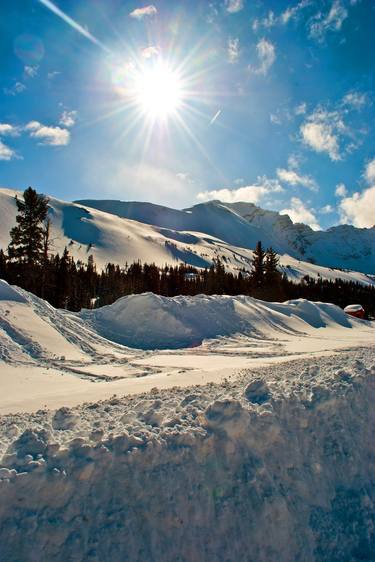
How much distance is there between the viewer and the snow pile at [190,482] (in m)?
4.00

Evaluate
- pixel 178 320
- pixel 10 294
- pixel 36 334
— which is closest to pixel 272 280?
pixel 178 320

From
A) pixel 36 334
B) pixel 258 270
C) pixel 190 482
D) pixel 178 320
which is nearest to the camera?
pixel 190 482

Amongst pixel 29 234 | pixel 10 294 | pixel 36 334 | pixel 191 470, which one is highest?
pixel 29 234

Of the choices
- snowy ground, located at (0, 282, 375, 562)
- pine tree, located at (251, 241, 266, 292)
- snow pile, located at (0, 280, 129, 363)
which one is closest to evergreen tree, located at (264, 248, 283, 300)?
pine tree, located at (251, 241, 266, 292)

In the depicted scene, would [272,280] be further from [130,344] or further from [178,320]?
[130,344]

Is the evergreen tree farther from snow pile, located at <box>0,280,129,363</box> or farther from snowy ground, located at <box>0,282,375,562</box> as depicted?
snowy ground, located at <box>0,282,375,562</box>

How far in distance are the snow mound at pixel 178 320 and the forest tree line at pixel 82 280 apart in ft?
51.2

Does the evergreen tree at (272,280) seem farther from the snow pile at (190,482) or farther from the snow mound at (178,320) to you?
the snow pile at (190,482)

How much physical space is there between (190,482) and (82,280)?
6193 cm

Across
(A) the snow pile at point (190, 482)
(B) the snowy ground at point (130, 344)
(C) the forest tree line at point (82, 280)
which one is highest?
(C) the forest tree line at point (82, 280)

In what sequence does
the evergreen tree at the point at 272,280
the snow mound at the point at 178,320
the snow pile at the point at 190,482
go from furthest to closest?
the evergreen tree at the point at 272,280 < the snow mound at the point at 178,320 < the snow pile at the point at 190,482

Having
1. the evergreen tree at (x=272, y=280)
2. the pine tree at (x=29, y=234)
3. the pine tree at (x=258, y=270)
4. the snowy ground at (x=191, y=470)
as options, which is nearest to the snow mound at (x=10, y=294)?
the snowy ground at (x=191, y=470)

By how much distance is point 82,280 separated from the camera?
64.0 metres

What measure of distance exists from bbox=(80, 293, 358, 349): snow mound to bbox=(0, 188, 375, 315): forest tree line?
51.2 ft
